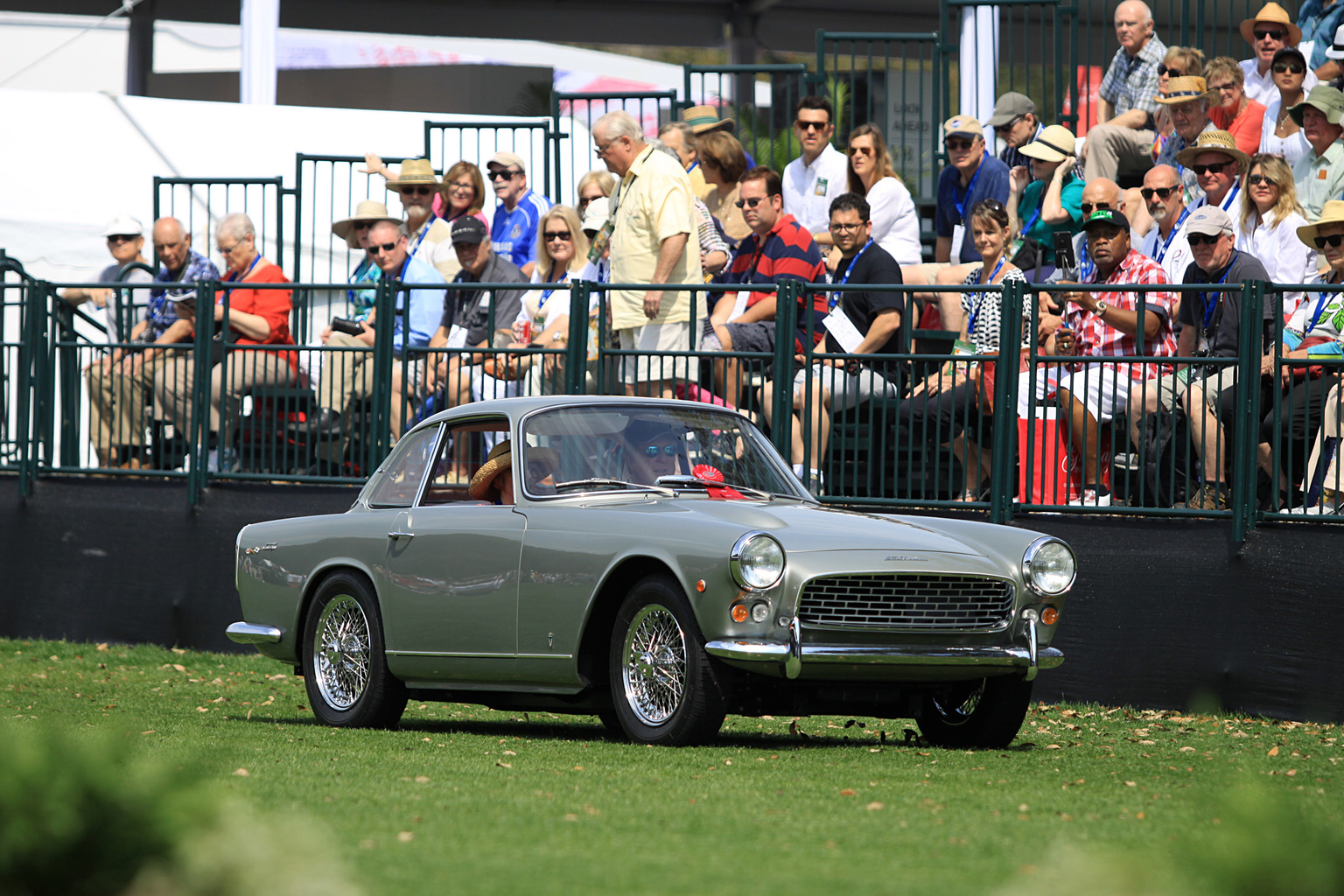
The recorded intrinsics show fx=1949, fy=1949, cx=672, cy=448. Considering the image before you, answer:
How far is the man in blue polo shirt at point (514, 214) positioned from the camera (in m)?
16.7

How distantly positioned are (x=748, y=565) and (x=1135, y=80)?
993cm

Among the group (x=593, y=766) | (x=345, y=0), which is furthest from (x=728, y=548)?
(x=345, y=0)

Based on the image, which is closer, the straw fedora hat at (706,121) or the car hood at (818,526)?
the car hood at (818,526)

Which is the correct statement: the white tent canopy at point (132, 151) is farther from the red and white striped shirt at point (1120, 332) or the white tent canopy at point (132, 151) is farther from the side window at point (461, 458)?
the side window at point (461, 458)

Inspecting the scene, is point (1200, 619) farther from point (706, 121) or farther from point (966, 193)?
point (706, 121)

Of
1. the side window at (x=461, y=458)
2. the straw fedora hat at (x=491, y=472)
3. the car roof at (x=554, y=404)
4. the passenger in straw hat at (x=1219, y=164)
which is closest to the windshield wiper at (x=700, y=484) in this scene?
the car roof at (x=554, y=404)

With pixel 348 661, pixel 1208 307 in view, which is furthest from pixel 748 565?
pixel 1208 307

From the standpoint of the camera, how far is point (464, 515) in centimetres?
936

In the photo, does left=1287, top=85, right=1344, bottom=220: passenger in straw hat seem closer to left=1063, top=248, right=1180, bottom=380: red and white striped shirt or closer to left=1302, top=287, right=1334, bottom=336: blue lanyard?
left=1063, top=248, right=1180, bottom=380: red and white striped shirt

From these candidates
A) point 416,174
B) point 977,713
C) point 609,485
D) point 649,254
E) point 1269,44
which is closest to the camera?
point 977,713

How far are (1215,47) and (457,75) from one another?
17346 mm

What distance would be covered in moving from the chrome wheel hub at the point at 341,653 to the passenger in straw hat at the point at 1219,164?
713 cm

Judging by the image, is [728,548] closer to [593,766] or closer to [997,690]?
[593,766]

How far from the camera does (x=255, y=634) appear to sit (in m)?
10.3
